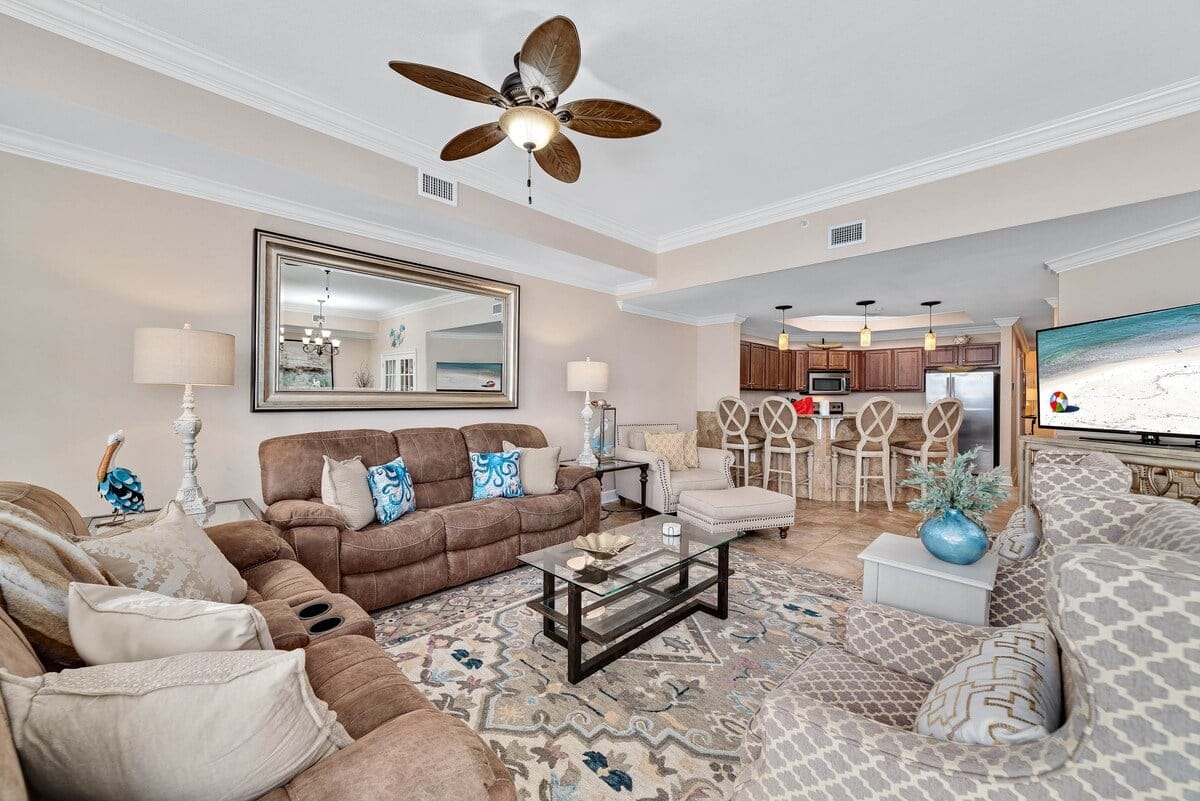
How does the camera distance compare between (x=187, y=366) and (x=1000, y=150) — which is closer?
(x=187, y=366)

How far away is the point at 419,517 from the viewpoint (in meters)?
2.88

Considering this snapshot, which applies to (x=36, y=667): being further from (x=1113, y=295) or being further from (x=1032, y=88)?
(x=1113, y=295)

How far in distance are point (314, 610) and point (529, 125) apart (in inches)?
79.8

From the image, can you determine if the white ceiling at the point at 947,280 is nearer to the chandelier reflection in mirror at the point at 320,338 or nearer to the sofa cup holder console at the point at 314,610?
the chandelier reflection in mirror at the point at 320,338

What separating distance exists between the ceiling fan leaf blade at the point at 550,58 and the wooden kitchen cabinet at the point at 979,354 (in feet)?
25.3

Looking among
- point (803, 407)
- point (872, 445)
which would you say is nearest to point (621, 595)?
point (872, 445)

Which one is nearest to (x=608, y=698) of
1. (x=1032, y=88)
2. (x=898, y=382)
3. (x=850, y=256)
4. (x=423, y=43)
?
(x=423, y=43)

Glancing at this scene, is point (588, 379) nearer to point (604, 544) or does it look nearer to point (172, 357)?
point (604, 544)

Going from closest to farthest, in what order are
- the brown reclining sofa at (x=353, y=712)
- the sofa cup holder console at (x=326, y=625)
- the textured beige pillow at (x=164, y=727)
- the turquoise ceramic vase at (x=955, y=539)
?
the textured beige pillow at (x=164, y=727) → the brown reclining sofa at (x=353, y=712) → the sofa cup holder console at (x=326, y=625) → the turquoise ceramic vase at (x=955, y=539)

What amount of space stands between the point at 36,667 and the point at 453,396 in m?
3.10

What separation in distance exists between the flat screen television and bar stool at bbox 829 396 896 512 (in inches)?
56.8

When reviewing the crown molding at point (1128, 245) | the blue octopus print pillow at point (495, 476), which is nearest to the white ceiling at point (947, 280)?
the crown molding at point (1128, 245)

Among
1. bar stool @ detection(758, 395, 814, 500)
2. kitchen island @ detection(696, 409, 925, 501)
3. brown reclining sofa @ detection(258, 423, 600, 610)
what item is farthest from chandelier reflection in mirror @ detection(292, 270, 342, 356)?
kitchen island @ detection(696, 409, 925, 501)

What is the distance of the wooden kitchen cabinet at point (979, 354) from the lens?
6.95 meters
